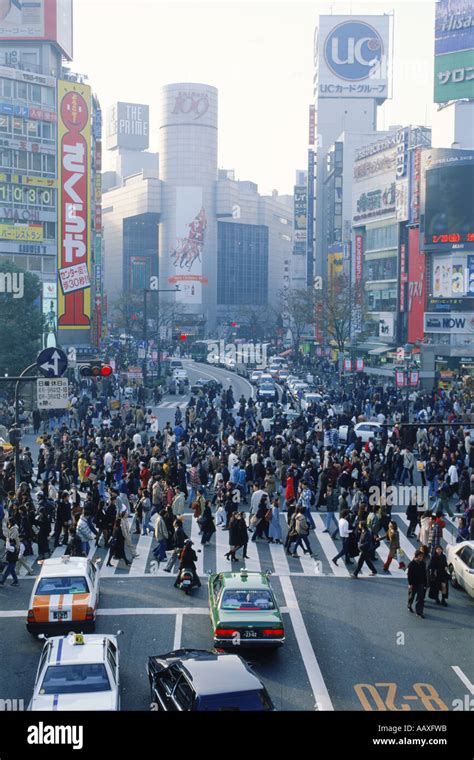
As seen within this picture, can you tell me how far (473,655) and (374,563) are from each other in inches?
240

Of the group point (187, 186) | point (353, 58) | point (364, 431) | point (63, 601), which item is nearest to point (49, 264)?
point (364, 431)

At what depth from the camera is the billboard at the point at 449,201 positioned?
65.1 metres

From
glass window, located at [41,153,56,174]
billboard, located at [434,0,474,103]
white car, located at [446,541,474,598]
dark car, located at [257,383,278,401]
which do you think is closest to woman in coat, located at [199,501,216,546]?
white car, located at [446,541,474,598]

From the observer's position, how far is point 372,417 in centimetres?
4459

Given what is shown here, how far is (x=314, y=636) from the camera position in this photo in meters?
16.4

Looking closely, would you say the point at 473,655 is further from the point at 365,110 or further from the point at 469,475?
the point at 365,110

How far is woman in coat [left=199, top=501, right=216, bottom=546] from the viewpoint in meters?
22.9

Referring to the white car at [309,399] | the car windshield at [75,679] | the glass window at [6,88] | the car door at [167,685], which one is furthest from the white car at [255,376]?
the car windshield at [75,679]

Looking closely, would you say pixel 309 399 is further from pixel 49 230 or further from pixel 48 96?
pixel 48 96

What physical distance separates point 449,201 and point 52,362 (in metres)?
50.1

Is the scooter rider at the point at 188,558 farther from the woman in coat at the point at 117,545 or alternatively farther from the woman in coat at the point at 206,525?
the woman in coat at the point at 206,525

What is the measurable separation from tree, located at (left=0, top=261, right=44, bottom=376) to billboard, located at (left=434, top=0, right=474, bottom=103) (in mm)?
40586

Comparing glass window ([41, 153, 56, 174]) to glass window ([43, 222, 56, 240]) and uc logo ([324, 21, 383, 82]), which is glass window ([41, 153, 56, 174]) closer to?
glass window ([43, 222, 56, 240])

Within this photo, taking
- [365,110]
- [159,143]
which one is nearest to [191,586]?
[365,110]
